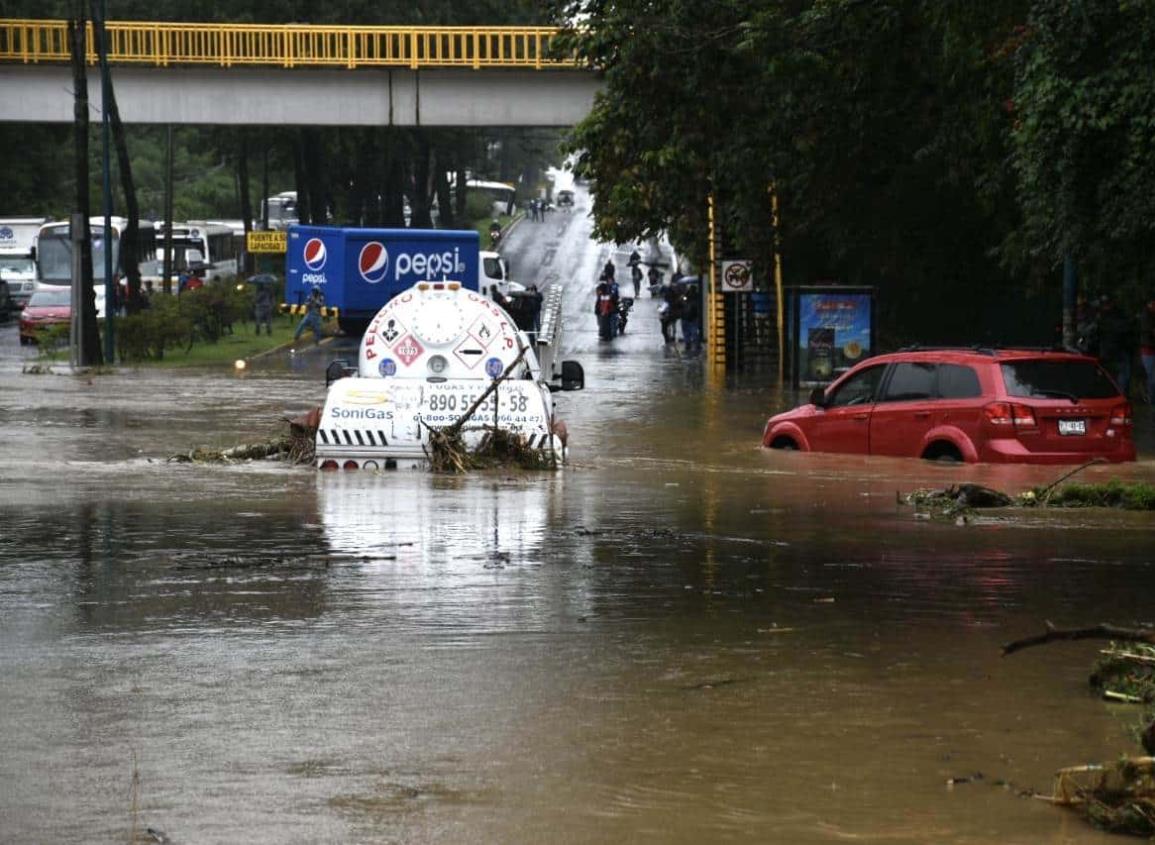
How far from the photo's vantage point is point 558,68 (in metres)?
56.0

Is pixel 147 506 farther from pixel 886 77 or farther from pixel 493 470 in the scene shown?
pixel 886 77

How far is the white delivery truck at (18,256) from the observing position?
252 ft

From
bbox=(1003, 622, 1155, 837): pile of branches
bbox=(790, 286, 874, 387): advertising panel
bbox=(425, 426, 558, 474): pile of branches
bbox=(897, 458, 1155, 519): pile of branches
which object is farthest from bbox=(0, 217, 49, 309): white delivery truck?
bbox=(1003, 622, 1155, 837): pile of branches

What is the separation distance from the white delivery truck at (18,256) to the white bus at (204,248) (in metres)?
4.80

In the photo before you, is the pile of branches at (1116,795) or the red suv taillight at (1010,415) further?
the red suv taillight at (1010,415)

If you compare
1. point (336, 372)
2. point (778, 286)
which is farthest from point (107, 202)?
point (336, 372)

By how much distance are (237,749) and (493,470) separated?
11758 mm

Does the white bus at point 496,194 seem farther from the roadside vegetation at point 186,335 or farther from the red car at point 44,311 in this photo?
the roadside vegetation at point 186,335

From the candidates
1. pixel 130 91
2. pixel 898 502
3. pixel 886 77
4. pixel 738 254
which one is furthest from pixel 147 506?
pixel 130 91

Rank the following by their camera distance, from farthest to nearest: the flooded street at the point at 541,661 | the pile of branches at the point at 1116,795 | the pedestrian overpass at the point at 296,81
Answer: the pedestrian overpass at the point at 296,81 < the flooded street at the point at 541,661 < the pile of branches at the point at 1116,795

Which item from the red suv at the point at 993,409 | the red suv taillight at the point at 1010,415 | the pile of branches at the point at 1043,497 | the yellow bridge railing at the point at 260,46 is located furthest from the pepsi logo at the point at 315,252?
the pile of branches at the point at 1043,497

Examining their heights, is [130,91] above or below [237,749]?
above

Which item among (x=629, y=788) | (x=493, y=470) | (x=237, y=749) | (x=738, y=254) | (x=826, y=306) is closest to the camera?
(x=629, y=788)

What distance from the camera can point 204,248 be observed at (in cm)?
8650
